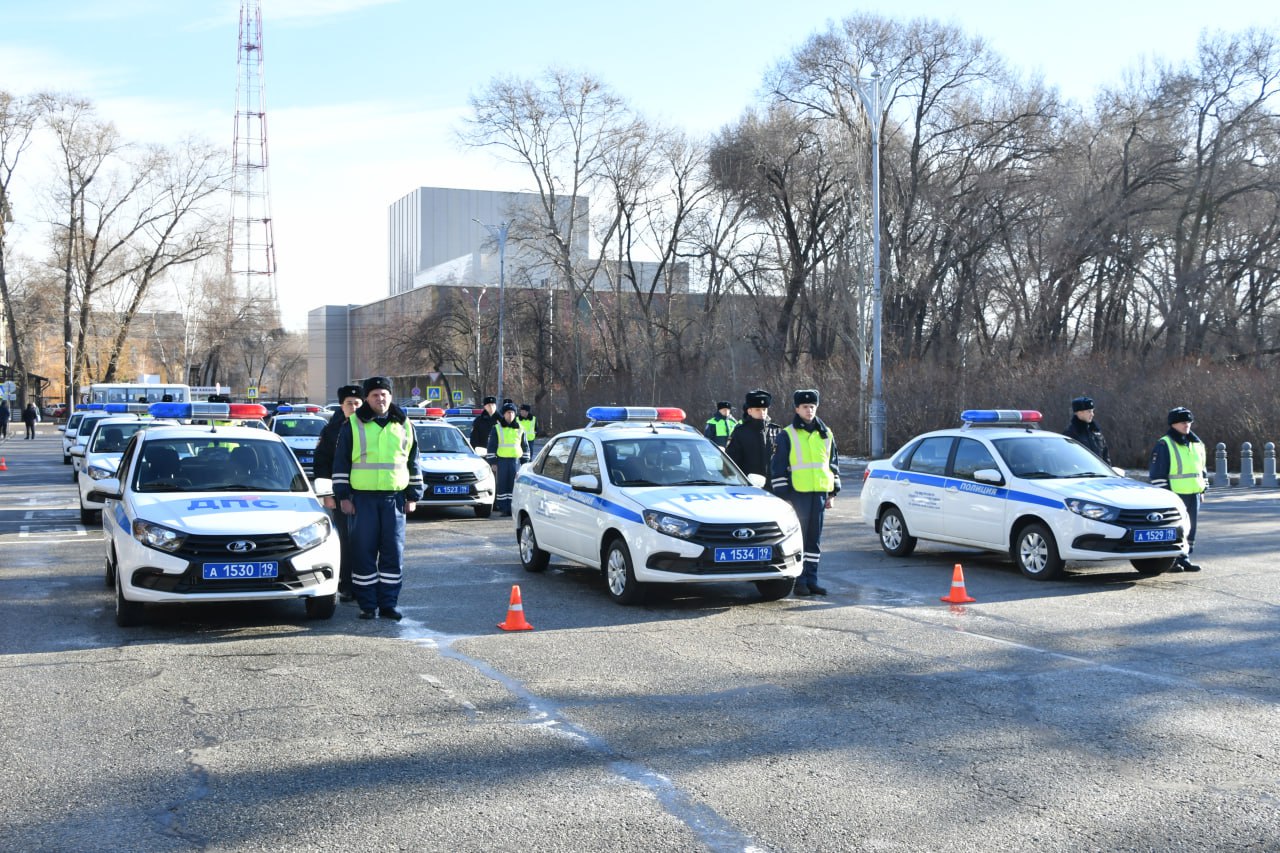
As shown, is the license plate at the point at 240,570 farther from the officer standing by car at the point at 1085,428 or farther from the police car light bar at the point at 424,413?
the police car light bar at the point at 424,413

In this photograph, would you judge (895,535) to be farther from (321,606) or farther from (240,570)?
(240,570)

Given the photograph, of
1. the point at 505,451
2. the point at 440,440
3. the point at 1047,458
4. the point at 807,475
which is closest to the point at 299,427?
the point at 440,440

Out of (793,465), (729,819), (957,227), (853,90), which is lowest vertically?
(729,819)

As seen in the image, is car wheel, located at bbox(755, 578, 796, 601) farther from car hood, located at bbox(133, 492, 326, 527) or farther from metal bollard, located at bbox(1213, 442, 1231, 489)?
metal bollard, located at bbox(1213, 442, 1231, 489)

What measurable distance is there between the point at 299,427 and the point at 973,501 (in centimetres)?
1551

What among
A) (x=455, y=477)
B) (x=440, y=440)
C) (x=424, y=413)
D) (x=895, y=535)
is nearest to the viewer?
(x=895, y=535)

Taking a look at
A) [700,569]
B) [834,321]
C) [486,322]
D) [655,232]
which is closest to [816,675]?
[700,569]

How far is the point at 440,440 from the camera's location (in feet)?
69.5

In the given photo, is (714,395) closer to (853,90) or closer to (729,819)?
(853,90)

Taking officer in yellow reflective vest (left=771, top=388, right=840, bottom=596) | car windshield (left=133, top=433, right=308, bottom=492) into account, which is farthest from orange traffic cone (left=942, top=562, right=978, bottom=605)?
car windshield (left=133, top=433, right=308, bottom=492)

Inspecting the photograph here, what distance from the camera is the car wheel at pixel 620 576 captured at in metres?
11.1

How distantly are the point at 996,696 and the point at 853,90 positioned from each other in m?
39.6

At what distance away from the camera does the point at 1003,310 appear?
46.1 meters

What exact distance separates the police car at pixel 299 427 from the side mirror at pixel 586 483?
12.7 m
